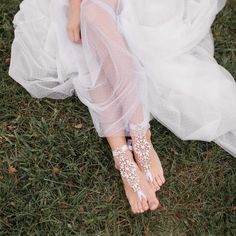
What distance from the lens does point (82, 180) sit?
2348mm

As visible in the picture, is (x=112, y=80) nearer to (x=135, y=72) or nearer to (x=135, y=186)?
→ (x=135, y=72)

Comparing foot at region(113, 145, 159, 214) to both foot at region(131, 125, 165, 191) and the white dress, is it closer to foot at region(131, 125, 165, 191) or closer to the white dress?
foot at region(131, 125, 165, 191)

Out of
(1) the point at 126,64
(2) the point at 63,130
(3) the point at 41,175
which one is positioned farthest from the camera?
(2) the point at 63,130

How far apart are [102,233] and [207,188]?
56 centimetres

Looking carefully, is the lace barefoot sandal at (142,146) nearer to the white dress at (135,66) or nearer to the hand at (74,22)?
the white dress at (135,66)

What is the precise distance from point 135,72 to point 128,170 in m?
0.45

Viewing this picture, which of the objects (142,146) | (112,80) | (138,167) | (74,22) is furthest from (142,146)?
(74,22)

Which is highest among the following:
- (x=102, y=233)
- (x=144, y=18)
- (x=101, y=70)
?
(x=144, y=18)

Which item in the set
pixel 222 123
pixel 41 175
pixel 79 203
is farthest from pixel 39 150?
pixel 222 123

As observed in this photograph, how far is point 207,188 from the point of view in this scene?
237cm

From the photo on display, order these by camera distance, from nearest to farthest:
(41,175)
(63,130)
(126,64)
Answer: (126,64) → (41,175) → (63,130)

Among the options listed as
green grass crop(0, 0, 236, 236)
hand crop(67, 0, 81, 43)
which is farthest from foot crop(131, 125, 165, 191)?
hand crop(67, 0, 81, 43)

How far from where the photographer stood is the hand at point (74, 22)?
2.30 meters

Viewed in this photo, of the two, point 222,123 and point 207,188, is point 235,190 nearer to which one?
point 207,188
